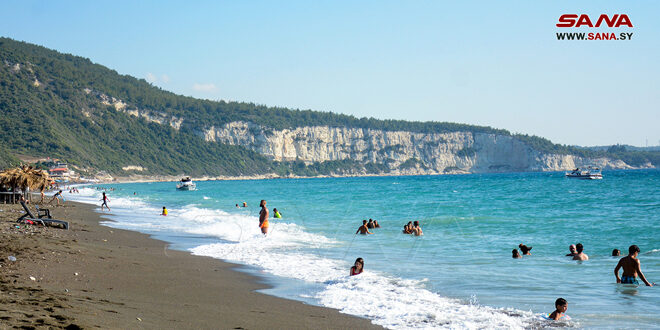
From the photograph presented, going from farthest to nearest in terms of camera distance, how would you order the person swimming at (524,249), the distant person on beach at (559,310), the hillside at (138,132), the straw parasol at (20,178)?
the hillside at (138,132) < the straw parasol at (20,178) < the person swimming at (524,249) < the distant person on beach at (559,310)

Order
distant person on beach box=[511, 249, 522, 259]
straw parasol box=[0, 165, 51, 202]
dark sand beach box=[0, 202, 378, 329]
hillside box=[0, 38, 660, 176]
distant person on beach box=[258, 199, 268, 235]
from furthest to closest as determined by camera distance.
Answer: hillside box=[0, 38, 660, 176] < straw parasol box=[0, 165, 51, 202] < distant person on beach box=[258, 199, 268, 235] < distant person on beach box=[511, 249, 522, 259] < dark sand beach box=[0, 202, 378, 329]

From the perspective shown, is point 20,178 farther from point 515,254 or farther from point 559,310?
point 559,310

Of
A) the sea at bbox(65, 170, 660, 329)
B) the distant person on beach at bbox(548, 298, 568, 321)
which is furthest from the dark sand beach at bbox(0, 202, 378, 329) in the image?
the distant person on beach at bbox(548, 298, 568, 321)

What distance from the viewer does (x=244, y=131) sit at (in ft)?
627

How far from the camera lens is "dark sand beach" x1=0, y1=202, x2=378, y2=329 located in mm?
6914

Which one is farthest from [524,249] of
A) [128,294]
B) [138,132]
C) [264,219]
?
[138,132]

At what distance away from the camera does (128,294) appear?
9000 mm

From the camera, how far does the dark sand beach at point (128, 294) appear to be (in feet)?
22.7

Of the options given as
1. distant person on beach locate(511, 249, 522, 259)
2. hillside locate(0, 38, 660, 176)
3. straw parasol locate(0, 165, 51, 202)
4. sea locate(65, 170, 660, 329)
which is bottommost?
sea locate(65, 170, 660, 329)

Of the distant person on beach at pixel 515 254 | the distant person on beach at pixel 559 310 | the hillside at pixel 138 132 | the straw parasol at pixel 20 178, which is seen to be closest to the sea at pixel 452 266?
the distant person on beach at pixel 559 310

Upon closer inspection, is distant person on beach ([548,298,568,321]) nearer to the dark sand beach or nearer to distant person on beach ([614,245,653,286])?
the dark sand beach

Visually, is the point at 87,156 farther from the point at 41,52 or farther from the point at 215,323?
the point at 215,323

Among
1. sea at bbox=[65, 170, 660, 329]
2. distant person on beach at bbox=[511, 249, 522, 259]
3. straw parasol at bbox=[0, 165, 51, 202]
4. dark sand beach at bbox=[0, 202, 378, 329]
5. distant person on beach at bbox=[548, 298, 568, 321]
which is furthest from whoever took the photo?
straw parasol at bbox=[0, 165, 51, 202]

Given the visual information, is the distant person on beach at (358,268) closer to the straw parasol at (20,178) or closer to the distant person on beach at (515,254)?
the distant person on beach at (515,254)
